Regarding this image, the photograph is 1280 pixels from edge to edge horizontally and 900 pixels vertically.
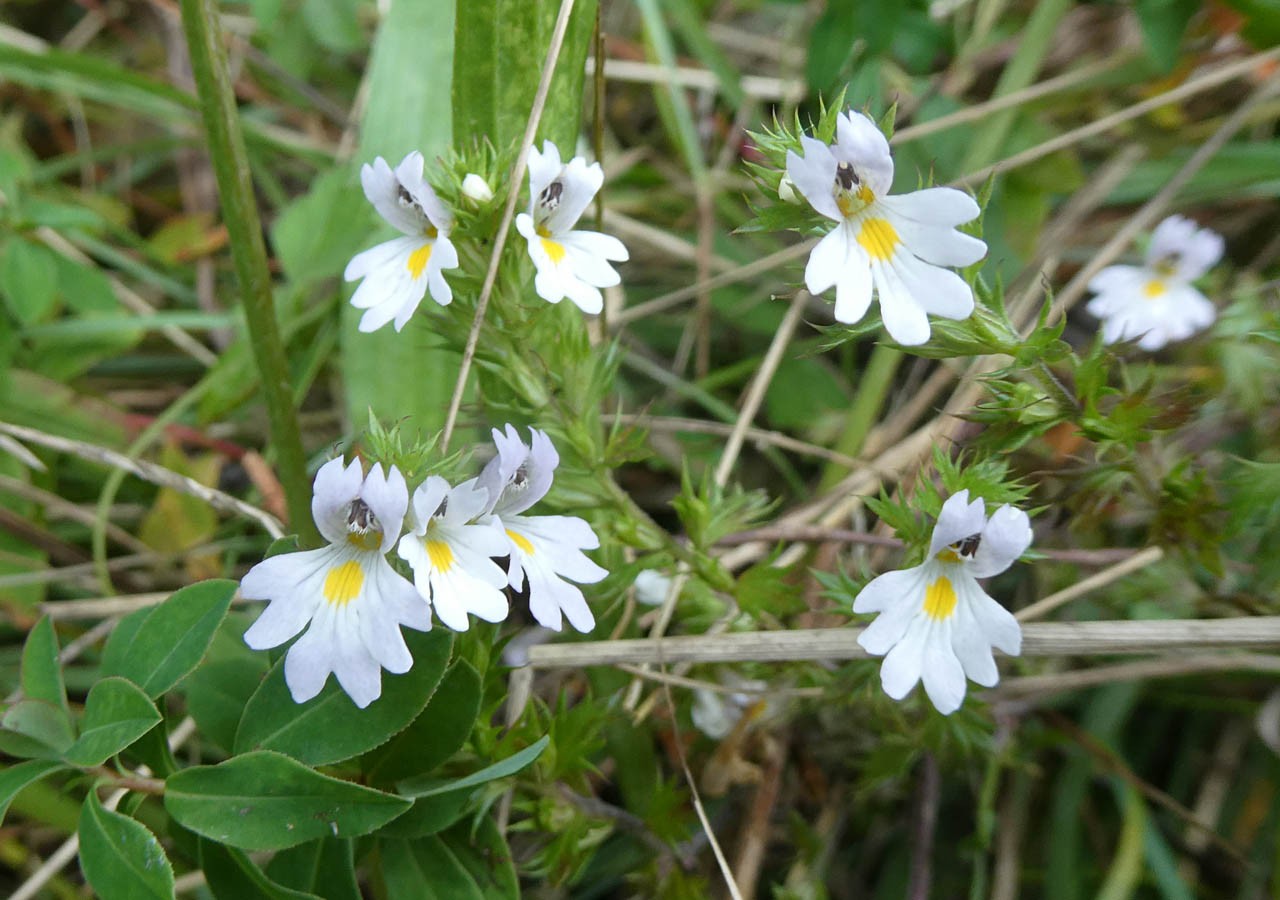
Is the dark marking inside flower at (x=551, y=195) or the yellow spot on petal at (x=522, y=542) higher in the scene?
the dark marking inside flower at (x=551, y=195)

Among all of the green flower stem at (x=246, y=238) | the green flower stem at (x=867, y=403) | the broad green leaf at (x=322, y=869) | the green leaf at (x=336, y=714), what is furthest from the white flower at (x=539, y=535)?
the green flower stem at (x=867, y=403)

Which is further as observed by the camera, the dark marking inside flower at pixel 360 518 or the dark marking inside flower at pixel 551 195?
the dark marking inside flower at pixel 551 195

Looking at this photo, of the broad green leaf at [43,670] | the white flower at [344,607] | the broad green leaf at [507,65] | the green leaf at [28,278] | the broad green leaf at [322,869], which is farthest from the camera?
the green leaf at [28,278]

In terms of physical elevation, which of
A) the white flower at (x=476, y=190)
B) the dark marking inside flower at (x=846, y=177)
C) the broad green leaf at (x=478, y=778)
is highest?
the dark marking inside flower at (x=846, y=177)

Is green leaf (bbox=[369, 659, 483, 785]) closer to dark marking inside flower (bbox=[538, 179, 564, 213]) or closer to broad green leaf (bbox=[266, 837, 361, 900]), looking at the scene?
broad green leaf (bbox=[266, 837, 361, 900])

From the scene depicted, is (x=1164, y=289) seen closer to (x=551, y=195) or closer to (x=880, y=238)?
(x=880, y=238)

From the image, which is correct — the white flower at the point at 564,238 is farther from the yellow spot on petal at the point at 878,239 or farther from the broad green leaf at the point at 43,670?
the broad green leaf at the point at 43,670

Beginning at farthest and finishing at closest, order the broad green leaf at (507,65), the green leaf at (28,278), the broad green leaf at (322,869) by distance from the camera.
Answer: the green leaf at (28,278) → the broad green leaf at (507,65) → the broad green leaf at (322,869)
